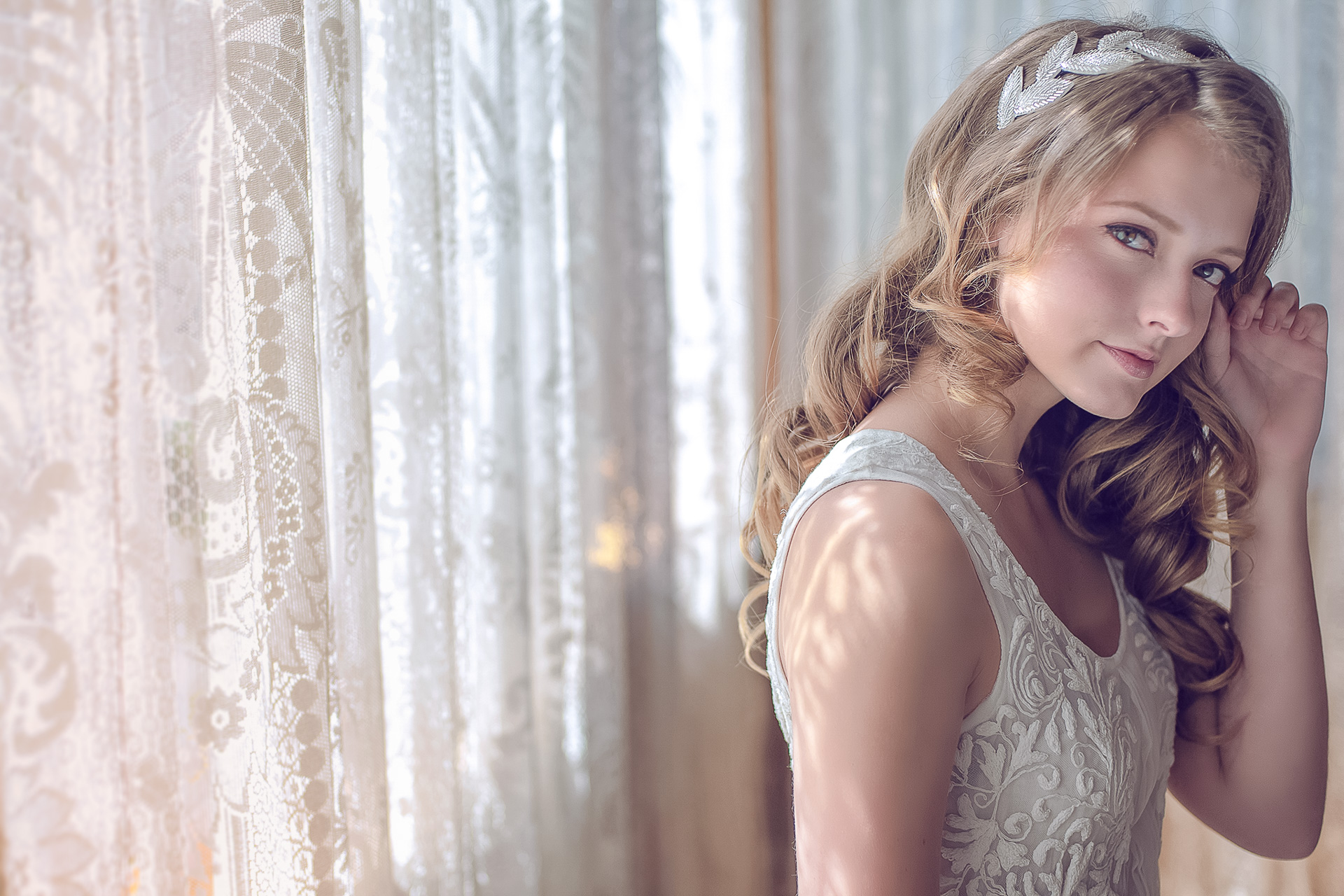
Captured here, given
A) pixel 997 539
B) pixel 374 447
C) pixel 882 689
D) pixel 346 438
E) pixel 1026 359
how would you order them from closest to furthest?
pixel 882 689, pixel 997 539, pixel 1026 359, pixel 346 438, pixel 374 447

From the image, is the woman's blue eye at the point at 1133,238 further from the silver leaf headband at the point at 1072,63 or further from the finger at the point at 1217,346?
the finger at the point at 1217,346

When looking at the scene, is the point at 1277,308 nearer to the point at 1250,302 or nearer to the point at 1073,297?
the point at 1250,302

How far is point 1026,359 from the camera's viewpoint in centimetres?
95

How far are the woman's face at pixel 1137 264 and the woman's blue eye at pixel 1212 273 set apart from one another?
0.02 meters

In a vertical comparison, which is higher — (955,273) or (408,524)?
(955,273)

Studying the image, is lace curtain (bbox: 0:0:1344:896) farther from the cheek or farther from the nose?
the nose

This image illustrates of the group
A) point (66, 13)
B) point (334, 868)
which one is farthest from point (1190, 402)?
point (66, 13)

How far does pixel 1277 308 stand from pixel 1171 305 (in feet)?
1.31

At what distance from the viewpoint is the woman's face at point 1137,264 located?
84 centimetres

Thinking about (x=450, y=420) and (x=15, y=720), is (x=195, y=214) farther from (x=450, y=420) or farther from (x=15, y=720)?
(x=450, y=420)

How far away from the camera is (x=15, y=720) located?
27.0 inches

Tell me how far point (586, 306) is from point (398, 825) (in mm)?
991

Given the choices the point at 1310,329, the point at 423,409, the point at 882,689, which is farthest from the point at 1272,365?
the point at 423,409

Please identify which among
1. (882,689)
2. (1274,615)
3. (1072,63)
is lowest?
(1274,615)
